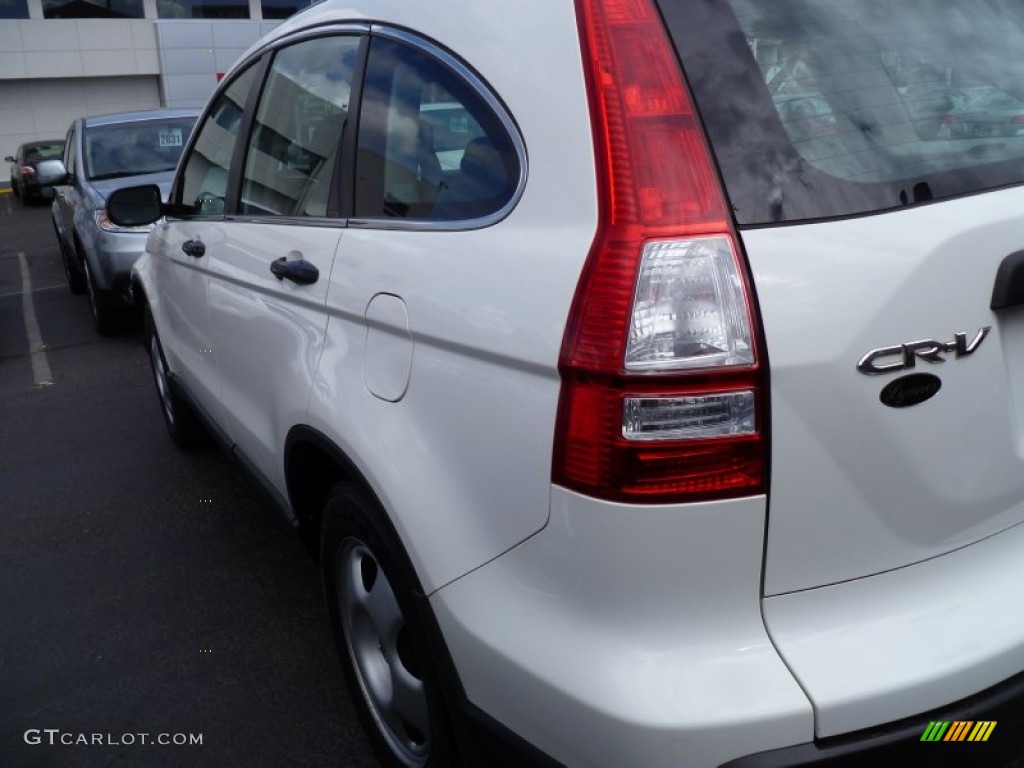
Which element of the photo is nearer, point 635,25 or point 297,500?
point 635,25

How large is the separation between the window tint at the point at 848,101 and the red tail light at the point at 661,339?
0.27 ft

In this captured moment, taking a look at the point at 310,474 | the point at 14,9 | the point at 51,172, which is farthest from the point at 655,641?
the point at 14,9

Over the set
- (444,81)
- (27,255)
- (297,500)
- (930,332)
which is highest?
(444,81)

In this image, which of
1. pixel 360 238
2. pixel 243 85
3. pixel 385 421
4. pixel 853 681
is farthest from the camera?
pixel 243 85

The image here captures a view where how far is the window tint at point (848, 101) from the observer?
1.61 metres

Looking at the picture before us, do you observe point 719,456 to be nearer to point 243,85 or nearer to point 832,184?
point 832,184

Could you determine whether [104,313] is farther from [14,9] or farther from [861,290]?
[14,9]

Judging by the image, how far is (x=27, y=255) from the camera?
47.3 ft

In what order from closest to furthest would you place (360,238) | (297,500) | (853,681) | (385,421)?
(853,681), (385,421), (360,238), (297,500)

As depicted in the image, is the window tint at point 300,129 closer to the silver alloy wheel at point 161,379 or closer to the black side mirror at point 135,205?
the black side mirror at point 135,205

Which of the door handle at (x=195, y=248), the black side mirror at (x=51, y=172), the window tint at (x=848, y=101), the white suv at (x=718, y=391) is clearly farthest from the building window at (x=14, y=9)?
the window tint at (x=848, y=101)

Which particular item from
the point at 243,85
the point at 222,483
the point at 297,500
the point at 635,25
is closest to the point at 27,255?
the point at 222,483

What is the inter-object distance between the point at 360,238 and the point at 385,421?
463 mm

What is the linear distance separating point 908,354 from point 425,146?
1157 mm
